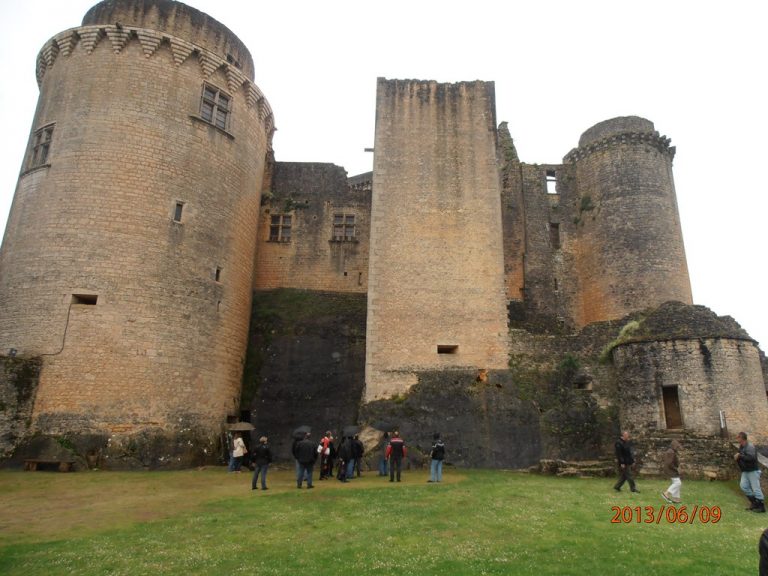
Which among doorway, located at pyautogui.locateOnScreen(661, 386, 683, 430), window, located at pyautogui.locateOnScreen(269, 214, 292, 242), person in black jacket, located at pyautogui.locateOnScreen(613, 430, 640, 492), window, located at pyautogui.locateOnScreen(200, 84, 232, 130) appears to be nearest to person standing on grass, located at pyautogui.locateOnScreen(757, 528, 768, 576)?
person in black jacket, located at pyautogui.locateOnScreen(613, 430, 640, 492)

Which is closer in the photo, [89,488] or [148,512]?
[148,512]

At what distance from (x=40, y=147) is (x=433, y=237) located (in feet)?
45.7

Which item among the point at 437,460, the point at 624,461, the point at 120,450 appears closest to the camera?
the point at 624,461

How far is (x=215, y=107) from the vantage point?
67.3 ft

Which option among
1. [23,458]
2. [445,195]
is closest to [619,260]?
[445,195]

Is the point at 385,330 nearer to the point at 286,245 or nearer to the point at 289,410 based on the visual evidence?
the point at 289,410

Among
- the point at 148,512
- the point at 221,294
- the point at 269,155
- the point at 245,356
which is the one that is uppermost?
the point at 269,155

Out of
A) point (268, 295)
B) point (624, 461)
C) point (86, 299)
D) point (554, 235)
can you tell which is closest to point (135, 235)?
point (86, 299)

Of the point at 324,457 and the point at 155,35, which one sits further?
the point at 155,35

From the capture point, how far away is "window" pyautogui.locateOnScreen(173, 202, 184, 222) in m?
18.5

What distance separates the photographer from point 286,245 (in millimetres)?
24516

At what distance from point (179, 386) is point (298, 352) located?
16.9ft

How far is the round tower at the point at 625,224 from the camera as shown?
23672 millimetres

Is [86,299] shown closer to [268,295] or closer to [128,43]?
[268,295]
